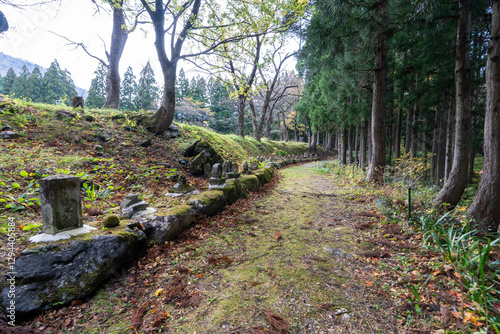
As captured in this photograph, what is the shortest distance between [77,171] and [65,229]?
2.75m

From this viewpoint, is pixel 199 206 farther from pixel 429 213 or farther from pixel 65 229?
pixel 429 213

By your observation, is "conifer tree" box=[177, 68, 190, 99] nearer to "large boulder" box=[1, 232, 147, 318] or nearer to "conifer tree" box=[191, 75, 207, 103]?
"conifer tree" box=[191, 75, 207, 103]

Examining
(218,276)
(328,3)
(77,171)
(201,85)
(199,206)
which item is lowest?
(218,276)

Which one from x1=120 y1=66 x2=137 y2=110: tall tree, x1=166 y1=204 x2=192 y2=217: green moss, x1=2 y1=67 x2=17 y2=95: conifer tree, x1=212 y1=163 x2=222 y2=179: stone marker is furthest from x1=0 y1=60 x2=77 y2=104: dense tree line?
x1=166 y1=204 x2=192 y2=217: green moss

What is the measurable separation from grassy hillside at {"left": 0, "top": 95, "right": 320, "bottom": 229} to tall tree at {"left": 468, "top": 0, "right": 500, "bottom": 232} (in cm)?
548

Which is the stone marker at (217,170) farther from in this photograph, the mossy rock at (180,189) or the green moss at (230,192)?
the mossy rock at (180,189)

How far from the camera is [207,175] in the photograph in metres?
6.56

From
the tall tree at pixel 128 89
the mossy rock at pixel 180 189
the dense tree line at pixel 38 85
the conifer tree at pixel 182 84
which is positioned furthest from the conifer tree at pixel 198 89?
the mossy rock at pixel 180 189

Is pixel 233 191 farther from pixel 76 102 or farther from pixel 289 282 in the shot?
pixel 76 102

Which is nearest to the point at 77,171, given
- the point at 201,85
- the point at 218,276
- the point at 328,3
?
the point at 218,276

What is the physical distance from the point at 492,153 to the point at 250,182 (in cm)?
559

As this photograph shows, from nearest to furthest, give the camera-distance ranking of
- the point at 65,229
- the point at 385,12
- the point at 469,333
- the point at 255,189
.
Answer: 1. the point at 469,333
2. the point at 65,229
3. the point at 385,12
4. the point at 255,189

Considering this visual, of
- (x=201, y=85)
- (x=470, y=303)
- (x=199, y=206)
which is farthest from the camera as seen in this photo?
(x=201, y=85)

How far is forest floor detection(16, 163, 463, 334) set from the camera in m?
1.85
